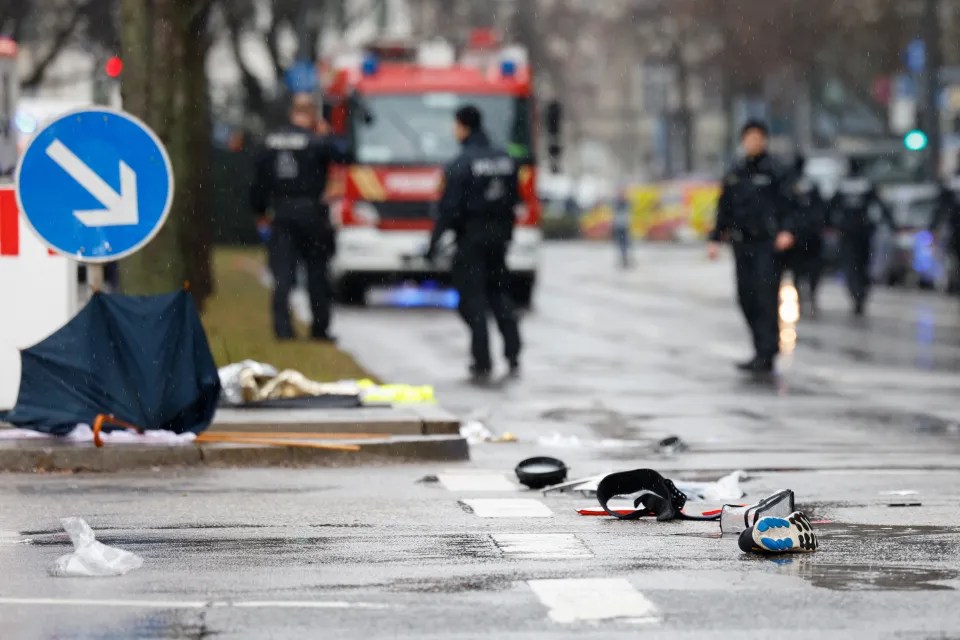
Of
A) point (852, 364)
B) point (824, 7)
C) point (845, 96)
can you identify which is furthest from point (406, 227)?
point (845, 96)

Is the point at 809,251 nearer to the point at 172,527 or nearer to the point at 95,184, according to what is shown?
the point at 95,184

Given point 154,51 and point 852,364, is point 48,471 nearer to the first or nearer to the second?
point 154,51

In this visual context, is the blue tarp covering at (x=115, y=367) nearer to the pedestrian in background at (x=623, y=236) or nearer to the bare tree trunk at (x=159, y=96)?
the bare tree trunk at (x=159, y=96)

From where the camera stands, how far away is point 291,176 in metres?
19.9

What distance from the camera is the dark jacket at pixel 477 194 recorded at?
1709cm

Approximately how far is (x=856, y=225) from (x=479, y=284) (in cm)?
1290

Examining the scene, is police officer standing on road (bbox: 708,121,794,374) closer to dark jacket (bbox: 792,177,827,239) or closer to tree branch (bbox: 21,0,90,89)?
dark jacket (bbox: 792,177,827,239)

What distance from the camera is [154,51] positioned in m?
15.3

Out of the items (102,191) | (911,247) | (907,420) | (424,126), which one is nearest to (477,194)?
(907,420)

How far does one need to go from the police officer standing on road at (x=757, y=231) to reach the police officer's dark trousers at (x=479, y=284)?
168 centimetres

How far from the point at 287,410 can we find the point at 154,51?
3530mm

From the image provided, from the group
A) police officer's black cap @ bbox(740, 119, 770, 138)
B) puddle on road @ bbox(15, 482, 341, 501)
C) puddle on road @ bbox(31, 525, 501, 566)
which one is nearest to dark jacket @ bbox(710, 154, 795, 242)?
police officer's black cap @ bbox(740, 119, 770, 138)

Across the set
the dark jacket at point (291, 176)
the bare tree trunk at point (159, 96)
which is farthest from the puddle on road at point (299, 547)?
the dark jacket at point (291, 176)

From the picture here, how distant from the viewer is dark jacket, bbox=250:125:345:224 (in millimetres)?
19812
